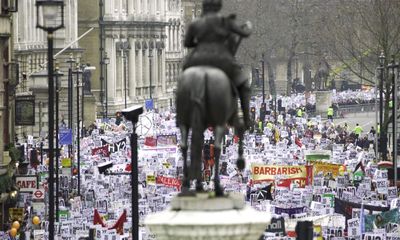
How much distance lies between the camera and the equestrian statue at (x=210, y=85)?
19094 mm

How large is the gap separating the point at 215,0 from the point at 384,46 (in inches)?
2447

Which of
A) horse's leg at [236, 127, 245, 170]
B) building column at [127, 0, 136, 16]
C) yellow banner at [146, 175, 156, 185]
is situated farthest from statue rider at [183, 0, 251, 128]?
building column at [127, 0, 136, 16]

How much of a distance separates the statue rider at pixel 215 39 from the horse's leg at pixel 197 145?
17.9 inches

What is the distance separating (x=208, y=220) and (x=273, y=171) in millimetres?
29926

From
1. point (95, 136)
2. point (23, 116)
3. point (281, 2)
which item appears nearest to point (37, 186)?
point (23, 116)

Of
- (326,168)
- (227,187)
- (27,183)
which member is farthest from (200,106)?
(326,168)

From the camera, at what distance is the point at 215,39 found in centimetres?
1938

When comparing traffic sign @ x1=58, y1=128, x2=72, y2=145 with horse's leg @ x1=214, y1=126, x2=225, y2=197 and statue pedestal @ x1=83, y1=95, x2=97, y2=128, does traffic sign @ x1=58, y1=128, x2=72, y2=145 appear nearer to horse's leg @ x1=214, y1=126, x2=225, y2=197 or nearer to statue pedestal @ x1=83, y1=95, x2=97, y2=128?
statue pedestal @ x1=83, y1=95, x2=97, y2=128

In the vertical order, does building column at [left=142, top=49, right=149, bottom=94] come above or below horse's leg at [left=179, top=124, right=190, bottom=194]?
below

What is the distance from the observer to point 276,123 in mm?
100375

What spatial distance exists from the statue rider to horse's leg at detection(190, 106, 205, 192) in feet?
1.49

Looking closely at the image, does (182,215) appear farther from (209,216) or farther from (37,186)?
(37,186)

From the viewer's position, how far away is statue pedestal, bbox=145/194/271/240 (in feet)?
61.3

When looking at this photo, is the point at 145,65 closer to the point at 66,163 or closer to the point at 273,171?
the point at 66,163
